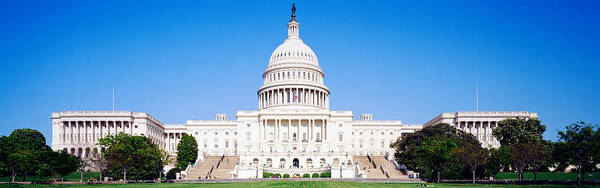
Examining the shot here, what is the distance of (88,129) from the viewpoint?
4503 inches

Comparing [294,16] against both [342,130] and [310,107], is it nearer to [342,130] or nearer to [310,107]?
[310,107]

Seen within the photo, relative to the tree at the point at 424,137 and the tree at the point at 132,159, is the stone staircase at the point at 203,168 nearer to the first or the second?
the tree at the point at 132,159

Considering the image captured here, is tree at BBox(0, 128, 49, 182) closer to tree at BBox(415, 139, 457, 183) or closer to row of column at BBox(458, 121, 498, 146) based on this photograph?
tree at BBox(415, 139, 457, 183)

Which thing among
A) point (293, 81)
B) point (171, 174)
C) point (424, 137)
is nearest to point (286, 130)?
point (293, 81)

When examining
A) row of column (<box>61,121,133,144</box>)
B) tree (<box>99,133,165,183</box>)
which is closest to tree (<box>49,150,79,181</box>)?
tree (<box>99,133,165,183</box>)

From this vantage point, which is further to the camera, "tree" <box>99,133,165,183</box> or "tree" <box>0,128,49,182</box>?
"tree" <box>99,133,165,183</box>

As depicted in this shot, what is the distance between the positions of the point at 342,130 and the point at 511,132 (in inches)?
1502

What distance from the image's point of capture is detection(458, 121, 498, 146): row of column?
117312 millimetres

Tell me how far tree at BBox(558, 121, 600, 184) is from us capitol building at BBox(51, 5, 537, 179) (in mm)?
26970

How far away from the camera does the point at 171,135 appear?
451 ft

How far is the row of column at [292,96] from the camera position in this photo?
131 metres

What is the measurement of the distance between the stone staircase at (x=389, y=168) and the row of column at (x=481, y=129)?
83.0 ft

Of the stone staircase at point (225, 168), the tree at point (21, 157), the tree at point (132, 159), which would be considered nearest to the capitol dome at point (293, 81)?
the stone staircase at point (225, 168)

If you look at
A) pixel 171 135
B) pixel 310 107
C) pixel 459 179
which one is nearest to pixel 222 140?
pixel 171 135
